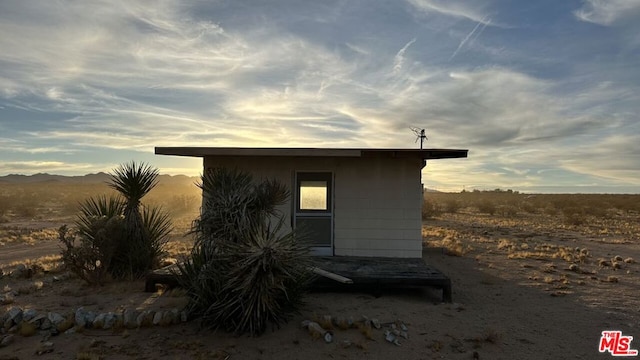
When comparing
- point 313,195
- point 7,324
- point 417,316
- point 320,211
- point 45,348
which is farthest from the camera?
point 313,195

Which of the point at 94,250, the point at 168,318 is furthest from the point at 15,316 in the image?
the point at 94,250

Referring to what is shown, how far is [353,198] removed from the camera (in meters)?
10.3

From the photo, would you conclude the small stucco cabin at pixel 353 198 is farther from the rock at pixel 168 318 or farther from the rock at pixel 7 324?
the rock at pixel 7 324

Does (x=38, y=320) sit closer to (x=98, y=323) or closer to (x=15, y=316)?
(x=15, y=316)

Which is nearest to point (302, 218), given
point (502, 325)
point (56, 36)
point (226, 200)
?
point (226, 200)

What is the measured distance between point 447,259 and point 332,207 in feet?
15.8

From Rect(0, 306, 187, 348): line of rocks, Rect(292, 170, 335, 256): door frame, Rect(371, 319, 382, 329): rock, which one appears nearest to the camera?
Rect(0, 306, 187, 348): line of rocks

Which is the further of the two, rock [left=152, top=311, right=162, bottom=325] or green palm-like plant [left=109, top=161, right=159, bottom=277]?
green palm-like plant [left=109, top=161, right=159, bottom=277]

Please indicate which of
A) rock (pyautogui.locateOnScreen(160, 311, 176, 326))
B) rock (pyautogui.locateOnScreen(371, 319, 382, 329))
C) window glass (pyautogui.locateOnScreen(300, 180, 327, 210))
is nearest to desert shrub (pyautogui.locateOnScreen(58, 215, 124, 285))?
rock (pyautogui.locateOnScreen(160, 311, 176, 326))

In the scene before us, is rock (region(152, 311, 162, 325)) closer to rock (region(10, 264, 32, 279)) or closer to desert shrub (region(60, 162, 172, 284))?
desert shrub (region(60, 162, 172, 284))

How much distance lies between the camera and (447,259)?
42.9 ft

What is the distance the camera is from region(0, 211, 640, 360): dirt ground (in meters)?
5.88
